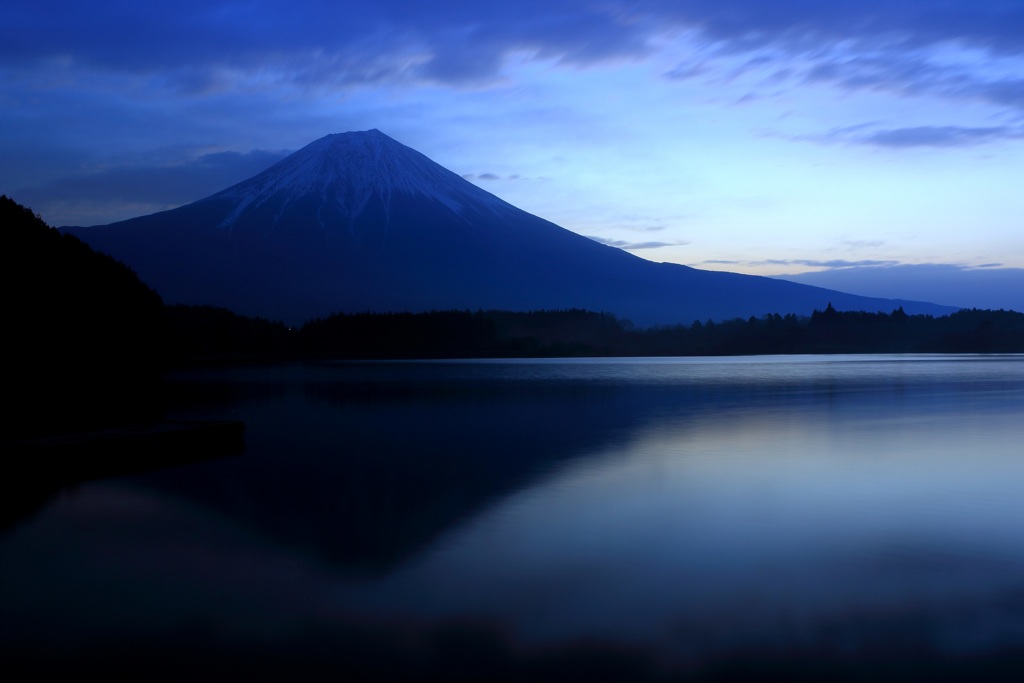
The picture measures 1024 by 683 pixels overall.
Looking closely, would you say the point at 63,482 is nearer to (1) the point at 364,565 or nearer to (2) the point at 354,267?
(1) the point at 364,565

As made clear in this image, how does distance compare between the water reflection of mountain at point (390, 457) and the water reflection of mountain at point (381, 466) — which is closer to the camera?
the water reflection of mountain at point (381, 466)

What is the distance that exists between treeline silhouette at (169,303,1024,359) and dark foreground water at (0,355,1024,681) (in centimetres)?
9880

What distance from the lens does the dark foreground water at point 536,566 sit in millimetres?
6270

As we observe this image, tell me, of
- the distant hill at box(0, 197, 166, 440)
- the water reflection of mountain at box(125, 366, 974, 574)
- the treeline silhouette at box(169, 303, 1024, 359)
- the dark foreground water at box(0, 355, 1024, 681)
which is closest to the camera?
the dark foreground water at box(0, 355, 1024, 681)

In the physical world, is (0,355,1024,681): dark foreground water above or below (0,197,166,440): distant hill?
below

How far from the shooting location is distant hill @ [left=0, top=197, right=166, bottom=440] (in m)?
27.1

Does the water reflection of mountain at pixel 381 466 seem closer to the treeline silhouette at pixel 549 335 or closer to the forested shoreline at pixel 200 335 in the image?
the forested shoreline at pixel 200 335

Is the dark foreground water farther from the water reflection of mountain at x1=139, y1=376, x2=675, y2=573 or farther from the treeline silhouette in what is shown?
the treeline silhouette

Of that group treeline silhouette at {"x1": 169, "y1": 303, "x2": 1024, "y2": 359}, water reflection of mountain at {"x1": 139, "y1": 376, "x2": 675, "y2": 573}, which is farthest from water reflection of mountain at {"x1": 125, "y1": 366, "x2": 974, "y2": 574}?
treeline silhouette at {"x1": 169, "y1": 303, "x2": 1024, "y2": 359}

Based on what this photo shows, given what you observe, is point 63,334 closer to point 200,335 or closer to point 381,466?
point 381,466

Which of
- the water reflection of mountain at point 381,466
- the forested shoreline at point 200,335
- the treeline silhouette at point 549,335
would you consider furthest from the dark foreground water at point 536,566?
the treeline silhouette at point 549,335

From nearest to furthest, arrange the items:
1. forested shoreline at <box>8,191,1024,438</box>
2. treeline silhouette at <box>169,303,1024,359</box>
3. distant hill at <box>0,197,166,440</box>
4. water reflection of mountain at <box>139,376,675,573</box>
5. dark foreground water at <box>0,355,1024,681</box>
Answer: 1. dark foreground water at <box>0,355,1024,681</box>
2. water reflection of mountain at <box>139,376,675,573</box>
3. distant hill at <box>0,197,166,440</box>
4. forested shoreline at <box>8,191,1024,438</box>
5. treeline silhouette at <box>169,303,1024,359</box>

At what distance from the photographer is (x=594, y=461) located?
1738 cm

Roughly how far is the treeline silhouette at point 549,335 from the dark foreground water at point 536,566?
98.8 m
